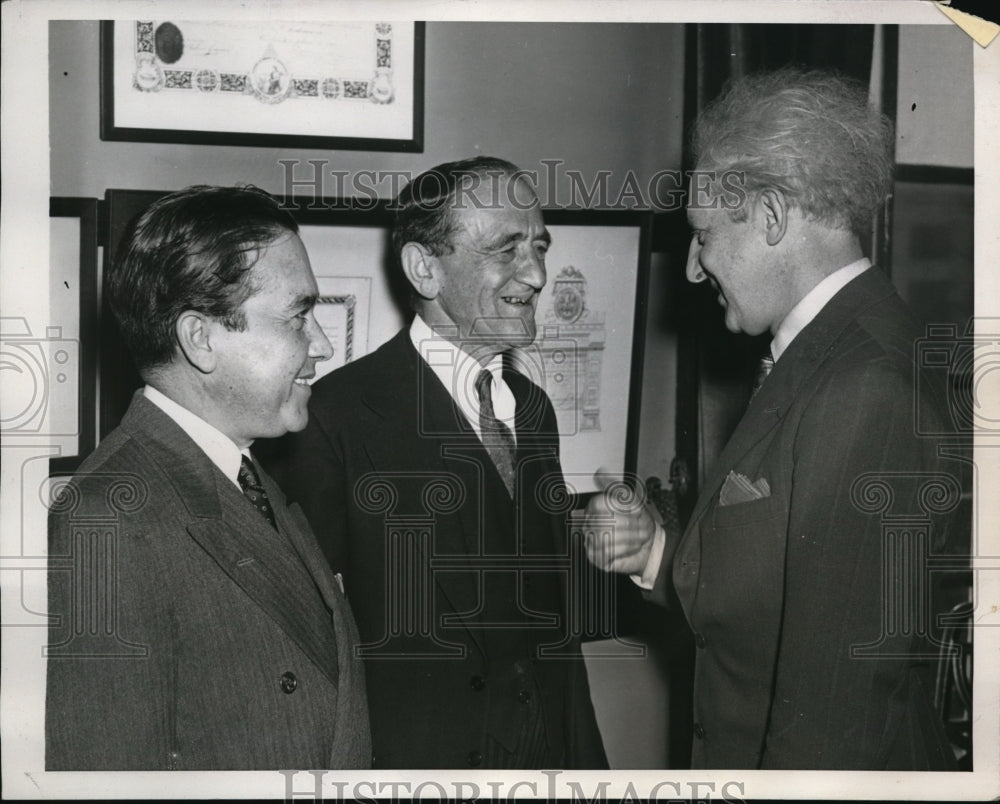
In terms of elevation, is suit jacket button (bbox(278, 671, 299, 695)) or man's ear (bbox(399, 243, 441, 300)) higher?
man's ear (bbox(399, 243, 441, 300))

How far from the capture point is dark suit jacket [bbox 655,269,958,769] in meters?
1.36

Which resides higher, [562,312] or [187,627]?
[562,312]

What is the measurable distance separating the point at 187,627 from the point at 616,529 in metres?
0.68

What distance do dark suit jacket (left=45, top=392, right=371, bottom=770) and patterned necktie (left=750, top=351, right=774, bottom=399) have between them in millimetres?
754

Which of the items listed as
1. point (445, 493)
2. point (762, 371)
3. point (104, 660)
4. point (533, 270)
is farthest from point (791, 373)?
point (104, 660)

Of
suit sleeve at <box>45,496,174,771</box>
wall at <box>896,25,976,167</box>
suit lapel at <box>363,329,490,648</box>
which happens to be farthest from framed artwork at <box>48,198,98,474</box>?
wall at <box>896,25,976,167</box>

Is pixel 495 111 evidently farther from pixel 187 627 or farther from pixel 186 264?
pixel 187 627

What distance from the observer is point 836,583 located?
4.47 feet

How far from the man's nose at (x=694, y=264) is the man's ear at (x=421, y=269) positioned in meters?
0.42

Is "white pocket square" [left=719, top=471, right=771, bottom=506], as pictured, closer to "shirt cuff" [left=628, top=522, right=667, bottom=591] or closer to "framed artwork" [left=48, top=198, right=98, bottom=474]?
"shirt cuff" [left=628, top=522, right=667, bottom=591]

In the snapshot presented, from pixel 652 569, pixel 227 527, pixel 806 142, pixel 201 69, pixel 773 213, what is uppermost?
pixel 201 69

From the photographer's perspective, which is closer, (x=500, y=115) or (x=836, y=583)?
(x=836, y=583)

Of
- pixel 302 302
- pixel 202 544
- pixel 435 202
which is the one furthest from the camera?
pixel 435 202

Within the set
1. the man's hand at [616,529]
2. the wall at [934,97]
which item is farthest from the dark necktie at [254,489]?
the wall at [934,97]
